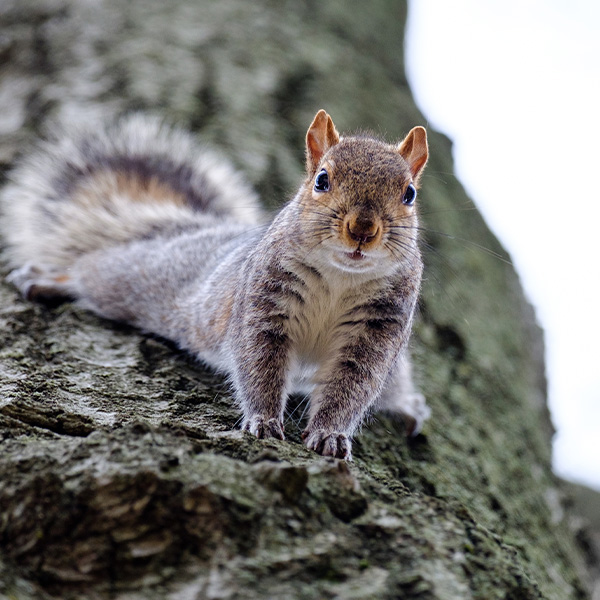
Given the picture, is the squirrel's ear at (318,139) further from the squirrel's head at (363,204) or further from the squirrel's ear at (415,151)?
Result: the squirrel's ear at (415,151)

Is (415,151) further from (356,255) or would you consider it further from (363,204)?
(356,255)

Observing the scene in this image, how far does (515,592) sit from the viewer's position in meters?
0.92

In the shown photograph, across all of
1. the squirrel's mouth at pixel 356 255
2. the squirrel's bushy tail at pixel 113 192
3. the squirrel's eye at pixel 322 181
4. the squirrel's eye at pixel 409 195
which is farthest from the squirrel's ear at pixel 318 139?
the squirrel's bushy tail at pixel 113 192

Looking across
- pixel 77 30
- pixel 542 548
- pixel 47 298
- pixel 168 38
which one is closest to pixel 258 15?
pixel 168 38

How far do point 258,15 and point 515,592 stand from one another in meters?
3.06

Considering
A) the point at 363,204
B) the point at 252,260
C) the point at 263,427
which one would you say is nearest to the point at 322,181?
the point at 363,204

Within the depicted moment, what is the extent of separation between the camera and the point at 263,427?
131cm

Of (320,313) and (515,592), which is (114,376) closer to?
(320,313)

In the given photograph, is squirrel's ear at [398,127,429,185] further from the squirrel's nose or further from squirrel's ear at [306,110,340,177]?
the squirrel's nose

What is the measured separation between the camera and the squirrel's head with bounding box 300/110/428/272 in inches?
56.7

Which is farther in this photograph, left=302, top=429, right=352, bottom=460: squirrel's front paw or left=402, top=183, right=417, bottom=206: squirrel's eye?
left=402, top=183, right=417, bottom=206: squirrel's eye

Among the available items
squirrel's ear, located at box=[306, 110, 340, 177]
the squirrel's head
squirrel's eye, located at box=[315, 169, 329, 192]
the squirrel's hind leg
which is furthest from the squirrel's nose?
the squirrel's hind leg

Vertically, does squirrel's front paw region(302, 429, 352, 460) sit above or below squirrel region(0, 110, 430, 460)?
below

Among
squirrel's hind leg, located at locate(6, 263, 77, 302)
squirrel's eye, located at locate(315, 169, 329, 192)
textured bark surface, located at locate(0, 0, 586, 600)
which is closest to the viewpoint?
textured bark surface, located at locate(0, 0, 586, 600)
